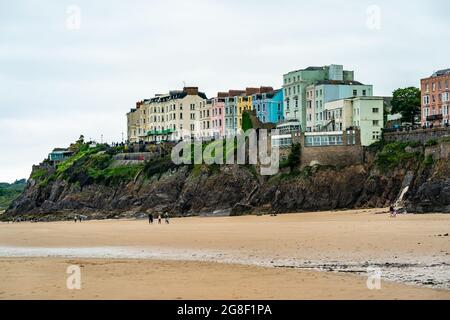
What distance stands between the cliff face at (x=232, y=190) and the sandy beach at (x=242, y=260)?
30.4 ft

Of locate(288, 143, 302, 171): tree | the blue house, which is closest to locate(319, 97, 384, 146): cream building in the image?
locate(288, 143, 302, 171): tree

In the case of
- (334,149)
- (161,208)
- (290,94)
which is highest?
(290,94)

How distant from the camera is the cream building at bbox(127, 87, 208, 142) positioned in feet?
343

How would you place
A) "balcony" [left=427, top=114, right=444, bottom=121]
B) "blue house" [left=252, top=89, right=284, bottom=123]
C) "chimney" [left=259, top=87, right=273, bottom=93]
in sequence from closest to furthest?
1. "balcony" [left=427, top=114, right=444, bottom=121]
2. "blue house" [left=252, top=89, right=284, bottom=123]
3. "chimney" [left=259, top=87, right=273, bottom=93]

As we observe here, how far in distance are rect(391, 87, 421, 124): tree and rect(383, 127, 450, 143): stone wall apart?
997 centimetres

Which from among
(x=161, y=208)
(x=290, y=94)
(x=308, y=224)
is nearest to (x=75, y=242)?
(x=308, y=224)

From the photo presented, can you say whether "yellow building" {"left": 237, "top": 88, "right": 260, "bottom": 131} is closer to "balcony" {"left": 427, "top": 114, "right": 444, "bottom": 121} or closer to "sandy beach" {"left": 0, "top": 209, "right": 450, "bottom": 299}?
"balcony" {"left": 427, "top": 114, "right": 444, "bottom": 121}

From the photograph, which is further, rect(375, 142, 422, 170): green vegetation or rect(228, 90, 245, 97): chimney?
rect(228, 90, 245, 97): chimney

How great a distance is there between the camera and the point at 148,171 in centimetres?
7744

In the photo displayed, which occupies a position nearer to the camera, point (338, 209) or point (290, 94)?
point (338, 209)

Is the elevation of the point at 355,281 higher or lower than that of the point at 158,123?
lower

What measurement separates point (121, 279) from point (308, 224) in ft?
81.5
